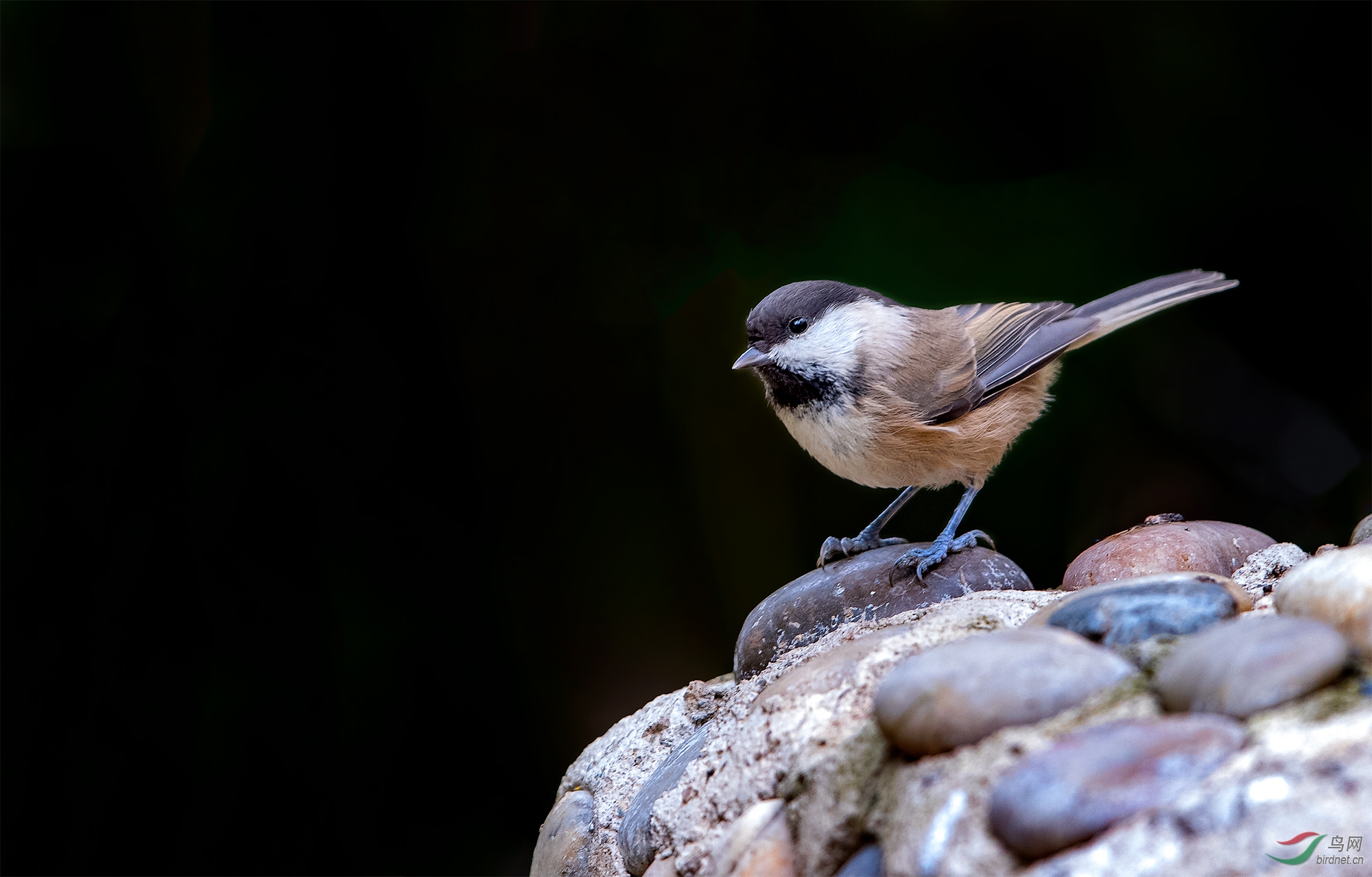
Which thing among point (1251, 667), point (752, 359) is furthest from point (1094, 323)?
point (1251, 667)

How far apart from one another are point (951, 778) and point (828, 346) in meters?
1.14

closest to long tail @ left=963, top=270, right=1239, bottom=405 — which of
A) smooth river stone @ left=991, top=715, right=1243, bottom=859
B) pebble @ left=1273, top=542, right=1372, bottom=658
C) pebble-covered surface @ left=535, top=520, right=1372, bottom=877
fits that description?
pebble-covered surface @ left=535, top=520, right=1372, bottom=877

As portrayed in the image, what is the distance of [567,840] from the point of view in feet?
5.27

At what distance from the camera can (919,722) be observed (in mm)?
971

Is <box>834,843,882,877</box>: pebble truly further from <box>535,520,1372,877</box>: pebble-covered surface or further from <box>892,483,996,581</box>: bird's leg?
<box>892,483,996,581</box>: bird's leg

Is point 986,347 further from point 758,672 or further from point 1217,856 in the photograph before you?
point 1217,856

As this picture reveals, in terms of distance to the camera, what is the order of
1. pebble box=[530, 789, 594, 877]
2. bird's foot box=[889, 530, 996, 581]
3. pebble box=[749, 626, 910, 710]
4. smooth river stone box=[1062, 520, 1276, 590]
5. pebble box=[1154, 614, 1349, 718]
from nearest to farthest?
pebble box=[1154, 614, 1349, 718] → pebble box=[749, 626, 910, 710] → pebble box=[530, 789, 594, 877] → smooth river stone box=[1062, 520, 1276, 590] → bird's foot box=[889, 530, 996, 581]

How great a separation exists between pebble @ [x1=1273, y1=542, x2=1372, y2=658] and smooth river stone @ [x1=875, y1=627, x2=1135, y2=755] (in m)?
0.23

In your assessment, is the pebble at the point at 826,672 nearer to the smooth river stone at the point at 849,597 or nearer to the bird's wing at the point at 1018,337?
the smooth river stone at the point at 849,597

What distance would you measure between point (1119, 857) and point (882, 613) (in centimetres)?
94

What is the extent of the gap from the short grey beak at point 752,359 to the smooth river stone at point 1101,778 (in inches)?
42.1

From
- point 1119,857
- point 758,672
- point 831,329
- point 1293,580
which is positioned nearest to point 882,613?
point 758,672

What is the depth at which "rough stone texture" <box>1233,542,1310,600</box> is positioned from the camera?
157 cm

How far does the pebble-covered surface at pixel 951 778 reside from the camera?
789 mm
